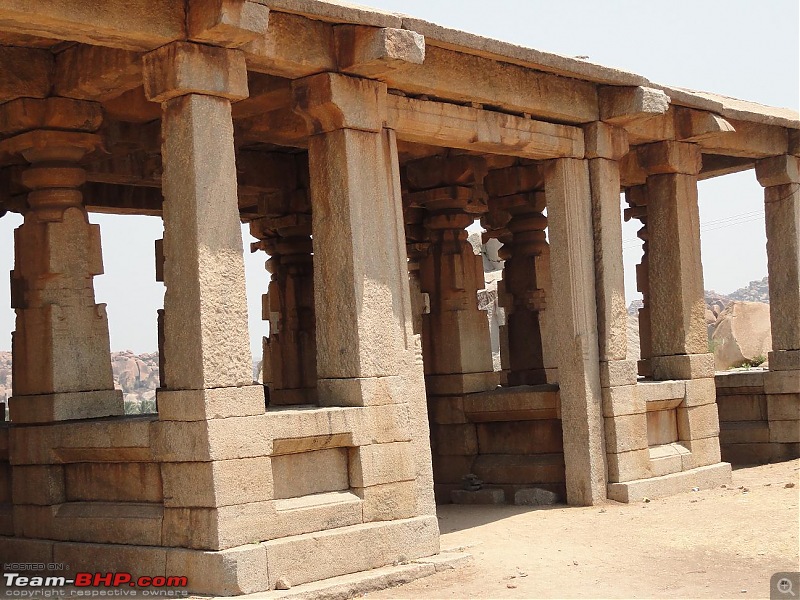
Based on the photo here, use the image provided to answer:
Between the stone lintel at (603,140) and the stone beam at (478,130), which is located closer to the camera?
the stone beam at (478,130)

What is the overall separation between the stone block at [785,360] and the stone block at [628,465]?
352 centimetres

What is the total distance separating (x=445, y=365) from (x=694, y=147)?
3519 mm

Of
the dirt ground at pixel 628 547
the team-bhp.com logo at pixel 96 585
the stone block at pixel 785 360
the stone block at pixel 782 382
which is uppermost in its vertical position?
the stone block at pixel 785 360

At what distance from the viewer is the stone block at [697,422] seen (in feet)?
40.3

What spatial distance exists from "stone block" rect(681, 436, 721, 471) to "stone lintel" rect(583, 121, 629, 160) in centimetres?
316

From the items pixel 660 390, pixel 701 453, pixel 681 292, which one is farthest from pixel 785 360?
pixel 660 390

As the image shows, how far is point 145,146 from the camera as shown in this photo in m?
10.3

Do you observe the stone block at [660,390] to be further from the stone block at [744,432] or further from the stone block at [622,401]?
the stone block at [744,432]

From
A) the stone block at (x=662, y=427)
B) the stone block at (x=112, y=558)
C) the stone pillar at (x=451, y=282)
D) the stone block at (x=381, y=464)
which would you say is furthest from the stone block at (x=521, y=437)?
the stone block at (x=112, y=558)

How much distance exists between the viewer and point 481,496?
1187cm

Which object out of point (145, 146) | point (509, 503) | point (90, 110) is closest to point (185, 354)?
point (90, 110)

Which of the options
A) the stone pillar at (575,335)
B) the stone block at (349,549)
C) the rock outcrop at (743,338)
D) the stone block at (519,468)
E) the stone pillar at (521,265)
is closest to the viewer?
the stone block at (349,549)

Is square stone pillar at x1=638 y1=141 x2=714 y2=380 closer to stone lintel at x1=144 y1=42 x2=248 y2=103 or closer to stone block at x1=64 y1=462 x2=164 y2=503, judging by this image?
stone lintel at x1=144 y1=42 x2=248 y2=103

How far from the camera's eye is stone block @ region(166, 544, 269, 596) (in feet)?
24.1
